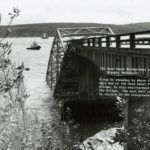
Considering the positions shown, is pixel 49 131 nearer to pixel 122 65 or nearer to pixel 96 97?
pixel 122 65

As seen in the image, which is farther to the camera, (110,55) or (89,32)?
(89,32)

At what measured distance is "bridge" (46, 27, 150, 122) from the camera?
14.1 metres

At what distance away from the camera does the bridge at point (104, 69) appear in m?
14.1

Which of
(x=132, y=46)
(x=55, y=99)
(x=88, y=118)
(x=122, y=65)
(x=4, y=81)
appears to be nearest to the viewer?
(x=4, y=81)

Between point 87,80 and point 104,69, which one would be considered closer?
point 104,69

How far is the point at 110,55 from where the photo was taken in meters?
20.3

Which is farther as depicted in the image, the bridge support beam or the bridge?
the bridge support beam

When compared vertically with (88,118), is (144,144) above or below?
above

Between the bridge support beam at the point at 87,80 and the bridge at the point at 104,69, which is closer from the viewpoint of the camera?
the bridge at the point at 104,69

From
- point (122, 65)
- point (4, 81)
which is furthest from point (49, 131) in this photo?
point (122, 65)

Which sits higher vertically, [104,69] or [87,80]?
[104,69]

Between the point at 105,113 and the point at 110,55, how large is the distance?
21945mm

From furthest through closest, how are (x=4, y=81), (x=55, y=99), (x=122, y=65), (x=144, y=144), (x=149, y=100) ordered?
(x=55, y=99), (x=122, y=65), (x=149, y=100), (x=4, y=81), (x=144, y=144)

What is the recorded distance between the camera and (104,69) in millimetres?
19562
